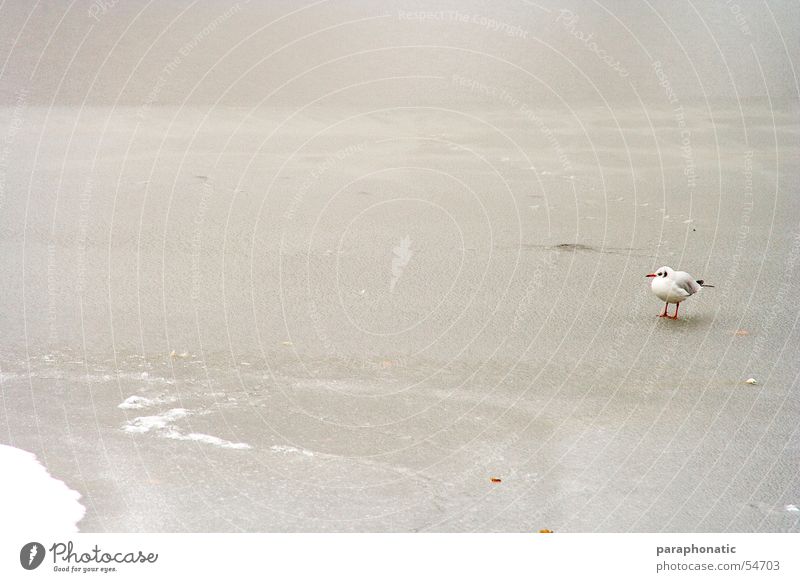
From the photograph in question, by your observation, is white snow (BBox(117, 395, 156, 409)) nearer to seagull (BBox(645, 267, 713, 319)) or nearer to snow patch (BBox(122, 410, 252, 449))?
snow patch (BBox(122, 410, 252, 449))

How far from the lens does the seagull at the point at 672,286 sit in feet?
15.6

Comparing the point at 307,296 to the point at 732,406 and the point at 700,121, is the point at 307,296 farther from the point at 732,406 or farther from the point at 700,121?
the point at 700,121

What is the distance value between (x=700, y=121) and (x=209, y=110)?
3521 millimetres

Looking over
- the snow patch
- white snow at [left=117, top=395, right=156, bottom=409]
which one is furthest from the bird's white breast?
white snow at [left=117, top=395, right=156, bottom=409]

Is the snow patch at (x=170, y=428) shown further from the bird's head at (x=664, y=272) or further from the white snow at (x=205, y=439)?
the bird's head at (x=664, y=272)

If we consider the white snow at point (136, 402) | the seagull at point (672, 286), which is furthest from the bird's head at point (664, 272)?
the white snow at point (136, 402)

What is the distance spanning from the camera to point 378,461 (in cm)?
346

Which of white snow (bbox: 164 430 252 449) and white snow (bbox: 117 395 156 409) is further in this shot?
white snow (bbox: 117 395 156 409)
